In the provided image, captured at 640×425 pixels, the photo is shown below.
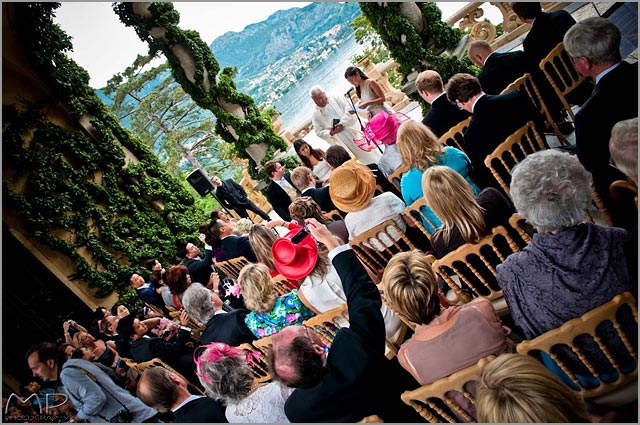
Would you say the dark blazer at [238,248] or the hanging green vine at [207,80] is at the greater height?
the hanging green vine at [207,80]

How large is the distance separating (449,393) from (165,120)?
15650 millimetres

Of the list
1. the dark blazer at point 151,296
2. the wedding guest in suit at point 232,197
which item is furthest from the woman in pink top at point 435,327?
the wedding guest in suit at point 232,197

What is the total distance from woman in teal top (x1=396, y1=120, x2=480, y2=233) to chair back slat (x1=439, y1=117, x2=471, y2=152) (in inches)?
19.1

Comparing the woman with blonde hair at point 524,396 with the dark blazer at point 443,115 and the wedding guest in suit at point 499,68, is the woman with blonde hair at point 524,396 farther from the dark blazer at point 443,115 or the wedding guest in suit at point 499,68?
the wedding guest in suit at point 499,68

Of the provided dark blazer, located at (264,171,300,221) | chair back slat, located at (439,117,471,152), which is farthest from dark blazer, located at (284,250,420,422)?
dark blazer, located at (264,171,300,221)

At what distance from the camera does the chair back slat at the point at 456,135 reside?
324cm

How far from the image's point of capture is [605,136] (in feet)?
6.70

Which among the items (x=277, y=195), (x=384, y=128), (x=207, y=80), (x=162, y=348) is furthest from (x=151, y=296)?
(x=384, y=128)

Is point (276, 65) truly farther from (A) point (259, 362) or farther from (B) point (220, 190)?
(A) point (259, 362)

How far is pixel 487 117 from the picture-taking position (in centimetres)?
278

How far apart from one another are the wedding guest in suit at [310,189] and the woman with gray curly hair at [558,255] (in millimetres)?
2552

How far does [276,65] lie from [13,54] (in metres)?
18.8

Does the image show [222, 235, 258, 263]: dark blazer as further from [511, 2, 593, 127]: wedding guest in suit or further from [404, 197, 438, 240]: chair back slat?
[511, 2, 593, 127]: wedding guest in suit

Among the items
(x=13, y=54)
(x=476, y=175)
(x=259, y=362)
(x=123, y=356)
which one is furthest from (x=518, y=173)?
(x=13, y=54)
